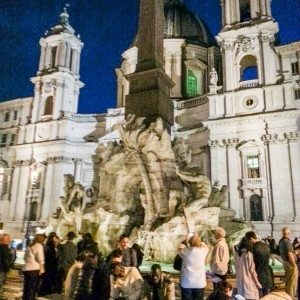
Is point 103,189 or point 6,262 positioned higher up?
point 103,189

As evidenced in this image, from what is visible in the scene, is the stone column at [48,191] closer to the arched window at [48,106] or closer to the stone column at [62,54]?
the arched window at [48,106]

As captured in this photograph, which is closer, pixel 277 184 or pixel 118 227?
pixel 118 227

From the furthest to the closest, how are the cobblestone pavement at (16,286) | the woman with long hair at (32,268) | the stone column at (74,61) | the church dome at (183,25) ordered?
the church dome at (183,25), the stone column at (74,61), the cobblestone pavement at (16,286), the woman with long hair at (32,268)

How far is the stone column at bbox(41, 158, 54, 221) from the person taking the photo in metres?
33.7

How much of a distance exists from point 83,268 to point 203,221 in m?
6.53

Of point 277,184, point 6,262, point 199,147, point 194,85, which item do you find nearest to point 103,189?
point 6,262

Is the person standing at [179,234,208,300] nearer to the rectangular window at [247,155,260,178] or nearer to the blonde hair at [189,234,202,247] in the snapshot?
the blonde hair at [189,234,202,247]

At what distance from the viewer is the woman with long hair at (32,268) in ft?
20.6

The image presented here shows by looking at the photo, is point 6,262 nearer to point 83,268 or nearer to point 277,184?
point 83,268

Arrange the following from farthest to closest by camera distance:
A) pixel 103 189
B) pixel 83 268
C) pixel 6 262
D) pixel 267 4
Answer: pixel 267 4 < pixel 103 189 < pixel 6 262 < pixel 83 268

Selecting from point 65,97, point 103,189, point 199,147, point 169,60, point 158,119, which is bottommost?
point 103,189

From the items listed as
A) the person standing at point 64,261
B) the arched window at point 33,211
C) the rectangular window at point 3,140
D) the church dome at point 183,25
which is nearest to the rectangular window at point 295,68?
the church dome at point 183,25

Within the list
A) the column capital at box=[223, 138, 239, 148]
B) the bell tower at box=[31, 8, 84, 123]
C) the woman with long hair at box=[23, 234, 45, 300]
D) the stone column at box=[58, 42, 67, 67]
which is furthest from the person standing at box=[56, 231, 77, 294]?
the stone column at box=[58, 42, 67, 67]

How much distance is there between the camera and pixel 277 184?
85.4 feet
